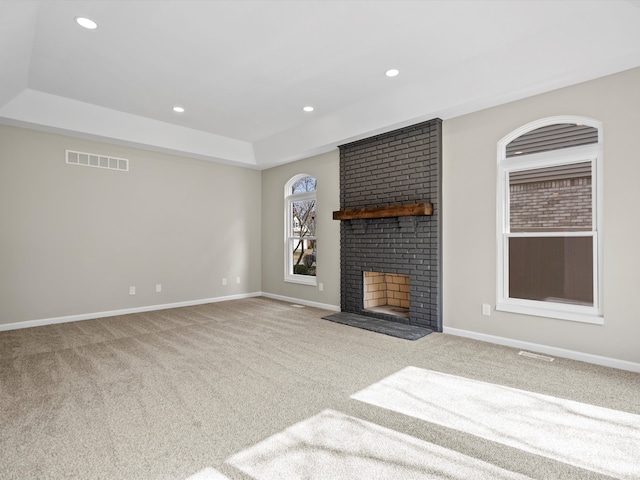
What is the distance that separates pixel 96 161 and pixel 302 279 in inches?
142

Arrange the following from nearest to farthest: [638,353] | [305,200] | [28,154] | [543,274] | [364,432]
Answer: [364,432]
[638,353]
[543,274]
[28,154]
[305,200]

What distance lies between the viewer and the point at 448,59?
3.38m

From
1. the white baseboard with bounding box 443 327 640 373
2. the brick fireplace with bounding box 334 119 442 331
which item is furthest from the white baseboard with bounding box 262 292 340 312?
the white baseboard with bounding box 443 327 640 373

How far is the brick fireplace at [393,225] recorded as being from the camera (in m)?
4.18

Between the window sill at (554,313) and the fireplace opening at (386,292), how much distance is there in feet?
4.99

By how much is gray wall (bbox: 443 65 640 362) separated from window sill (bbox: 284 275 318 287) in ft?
7.82

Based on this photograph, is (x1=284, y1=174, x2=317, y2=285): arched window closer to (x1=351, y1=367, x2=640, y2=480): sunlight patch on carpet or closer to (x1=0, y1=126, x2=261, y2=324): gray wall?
(x1=0, y1=126, x2=261, y2=324): gray wall

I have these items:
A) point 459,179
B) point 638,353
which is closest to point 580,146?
point 459,179

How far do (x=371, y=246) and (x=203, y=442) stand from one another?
3.46 m

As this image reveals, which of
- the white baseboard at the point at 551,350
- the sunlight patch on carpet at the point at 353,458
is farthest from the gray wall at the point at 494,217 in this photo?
the sunlight patch on carpet at the point at 353,458

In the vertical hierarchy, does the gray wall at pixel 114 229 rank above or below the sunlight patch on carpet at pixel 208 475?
above

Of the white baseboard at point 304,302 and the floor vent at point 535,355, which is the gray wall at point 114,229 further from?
the floor vent at point 535,355

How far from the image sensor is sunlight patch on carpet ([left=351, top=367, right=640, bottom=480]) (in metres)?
1.81

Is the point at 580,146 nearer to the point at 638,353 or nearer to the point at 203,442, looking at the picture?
the point at 638,353
